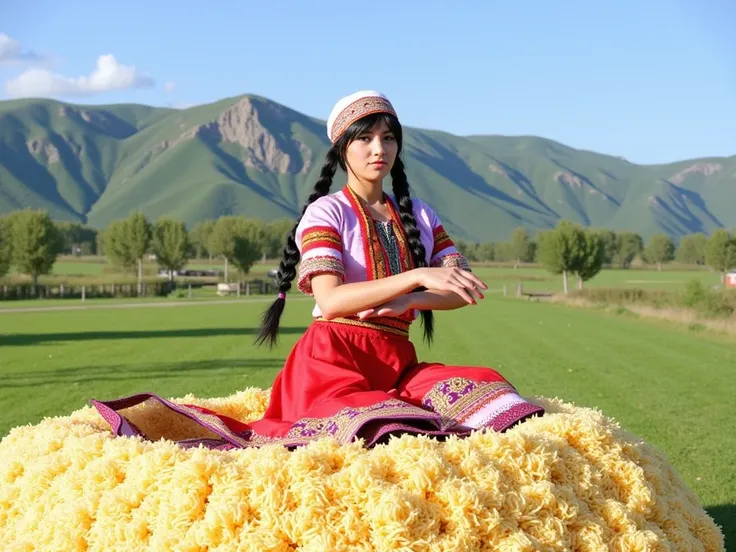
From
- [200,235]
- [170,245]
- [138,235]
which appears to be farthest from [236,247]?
[200,235]

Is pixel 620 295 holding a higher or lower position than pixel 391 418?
lower

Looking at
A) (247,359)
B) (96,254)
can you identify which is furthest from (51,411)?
(96,254)

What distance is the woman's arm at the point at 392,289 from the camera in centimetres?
325

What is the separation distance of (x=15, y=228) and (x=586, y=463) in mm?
86013

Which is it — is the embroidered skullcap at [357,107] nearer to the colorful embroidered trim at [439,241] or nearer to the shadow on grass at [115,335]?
the colorful embroidered trim at [439,241]

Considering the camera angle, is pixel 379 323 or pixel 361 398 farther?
pixel 379 323

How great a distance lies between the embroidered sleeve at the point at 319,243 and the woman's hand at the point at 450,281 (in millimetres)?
438

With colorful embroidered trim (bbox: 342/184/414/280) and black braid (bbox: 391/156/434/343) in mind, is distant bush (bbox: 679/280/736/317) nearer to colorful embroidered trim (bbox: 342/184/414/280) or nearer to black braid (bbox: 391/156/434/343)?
black braid (bbox: 391/156/434/343)

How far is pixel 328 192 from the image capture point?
13.6ft

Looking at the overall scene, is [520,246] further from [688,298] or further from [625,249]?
[688,298]

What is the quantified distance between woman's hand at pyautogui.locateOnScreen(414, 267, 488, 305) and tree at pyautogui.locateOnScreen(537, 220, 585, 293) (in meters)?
84.7

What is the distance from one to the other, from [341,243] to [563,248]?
8518cm

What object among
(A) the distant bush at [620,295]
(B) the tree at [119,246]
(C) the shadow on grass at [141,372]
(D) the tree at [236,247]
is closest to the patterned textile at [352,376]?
(C) the shadow on grass at [141,372]

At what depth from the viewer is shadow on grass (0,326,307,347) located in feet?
95.4
